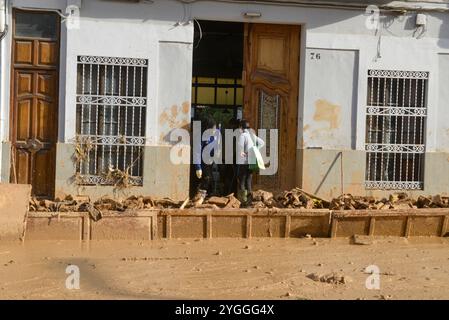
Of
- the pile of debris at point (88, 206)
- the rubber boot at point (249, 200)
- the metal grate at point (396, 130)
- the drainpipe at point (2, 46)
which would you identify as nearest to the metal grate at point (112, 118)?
the drainpipe at point (2, 46)

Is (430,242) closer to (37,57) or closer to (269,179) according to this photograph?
(269,179)

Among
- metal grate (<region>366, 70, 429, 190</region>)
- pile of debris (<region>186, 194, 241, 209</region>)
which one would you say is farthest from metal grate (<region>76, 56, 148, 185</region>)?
metal grate (<region>366, 70, 429, 190</region>)

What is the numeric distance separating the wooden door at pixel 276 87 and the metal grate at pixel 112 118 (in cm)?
201

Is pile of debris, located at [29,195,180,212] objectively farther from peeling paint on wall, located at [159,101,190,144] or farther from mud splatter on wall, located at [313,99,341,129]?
mud splatter on wall, located at [313,99,341,129]

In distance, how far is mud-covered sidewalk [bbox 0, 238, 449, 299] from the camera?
655 centimetres

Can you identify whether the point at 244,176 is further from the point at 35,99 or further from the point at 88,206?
the point at 35,99

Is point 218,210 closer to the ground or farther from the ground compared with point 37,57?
closer to the ground

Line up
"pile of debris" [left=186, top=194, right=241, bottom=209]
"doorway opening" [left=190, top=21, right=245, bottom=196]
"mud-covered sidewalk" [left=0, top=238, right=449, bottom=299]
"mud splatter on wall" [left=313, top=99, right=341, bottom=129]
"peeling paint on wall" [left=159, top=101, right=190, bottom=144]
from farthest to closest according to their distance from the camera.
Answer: "doorway opening" [left=190, top=21, right=245, bottom=196]
"mud splatter on wall" [left=313, top=99, right=341, bottom=129]
"peeling paint on wall" [left=159, top=101, right=190, bottom=144]
"pile of debris" [left=186, top=194, right=241, bottom=209]
"mud-covered sidewalk" [left=0, top=238, right=449, bottom=299]

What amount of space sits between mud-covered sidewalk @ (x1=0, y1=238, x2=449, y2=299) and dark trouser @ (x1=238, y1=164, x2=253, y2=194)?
2.11 meters

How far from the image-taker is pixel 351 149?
11961 millimetres

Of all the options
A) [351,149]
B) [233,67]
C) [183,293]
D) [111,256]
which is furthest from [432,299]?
[233,67]

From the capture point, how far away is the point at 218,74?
13859 mm

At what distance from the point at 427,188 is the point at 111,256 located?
Result: 6487 mm

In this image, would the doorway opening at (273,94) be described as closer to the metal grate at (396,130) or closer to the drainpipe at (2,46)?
the metal grate at (396,130)
